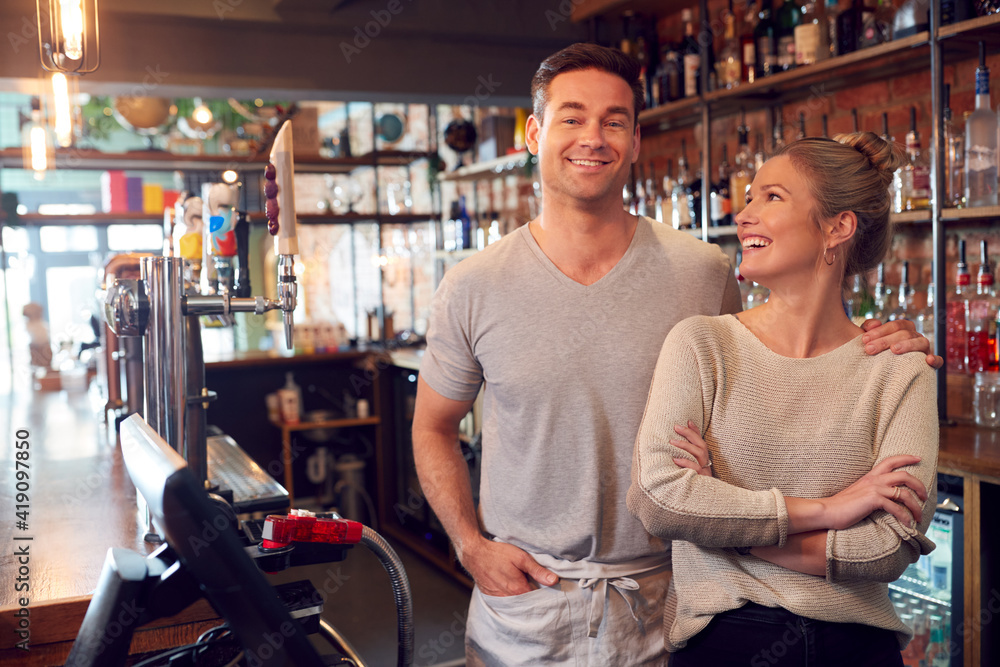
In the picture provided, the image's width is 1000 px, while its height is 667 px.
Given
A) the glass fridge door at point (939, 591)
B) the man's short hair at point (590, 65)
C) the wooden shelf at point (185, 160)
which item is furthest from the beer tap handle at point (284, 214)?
the wooden shelf at point (185, 160)

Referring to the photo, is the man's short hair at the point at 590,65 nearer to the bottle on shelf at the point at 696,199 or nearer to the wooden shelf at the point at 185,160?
the bottle on shelf at the point at 696,199

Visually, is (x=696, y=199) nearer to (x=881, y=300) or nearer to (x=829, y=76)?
(x=829, y=76)

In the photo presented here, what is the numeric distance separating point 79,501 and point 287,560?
0.85 meters

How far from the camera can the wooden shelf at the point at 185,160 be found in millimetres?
5109

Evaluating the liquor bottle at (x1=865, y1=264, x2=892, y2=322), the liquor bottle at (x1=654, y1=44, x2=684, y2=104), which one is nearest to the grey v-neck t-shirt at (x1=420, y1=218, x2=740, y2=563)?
the liquor bottle at (x1=865, y1=264, x2=892, y2=322)

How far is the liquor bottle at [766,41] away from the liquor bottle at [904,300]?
0.82 meters

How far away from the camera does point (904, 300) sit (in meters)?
2.63

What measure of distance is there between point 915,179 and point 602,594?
1.72 m

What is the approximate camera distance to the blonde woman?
1173 millimetres

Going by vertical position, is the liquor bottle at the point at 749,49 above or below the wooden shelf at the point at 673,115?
above

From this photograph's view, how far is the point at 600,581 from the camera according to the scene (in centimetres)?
139

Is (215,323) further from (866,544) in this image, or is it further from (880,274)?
(880,274)

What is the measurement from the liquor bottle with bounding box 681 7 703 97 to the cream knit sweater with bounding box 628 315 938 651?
6.99 ft

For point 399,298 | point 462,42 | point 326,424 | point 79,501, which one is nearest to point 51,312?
point 399,298
